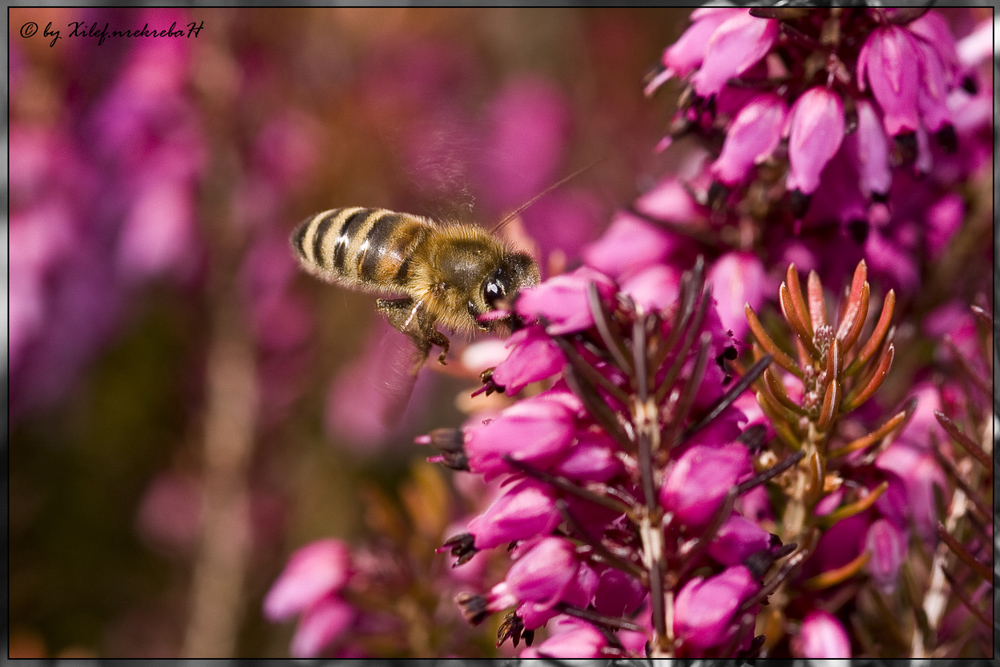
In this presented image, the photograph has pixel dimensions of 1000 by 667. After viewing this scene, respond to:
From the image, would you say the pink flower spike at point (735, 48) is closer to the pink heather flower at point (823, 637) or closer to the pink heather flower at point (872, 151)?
the pink heather flower at point (872, 151)

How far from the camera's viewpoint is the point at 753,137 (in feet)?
2.52

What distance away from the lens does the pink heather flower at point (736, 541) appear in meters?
0.59

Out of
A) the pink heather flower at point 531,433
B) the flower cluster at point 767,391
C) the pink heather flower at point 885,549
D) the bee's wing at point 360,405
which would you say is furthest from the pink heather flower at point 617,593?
the bee's wing at point 360,405

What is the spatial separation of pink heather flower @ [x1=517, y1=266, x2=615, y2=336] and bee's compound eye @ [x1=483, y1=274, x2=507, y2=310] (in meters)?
0.42

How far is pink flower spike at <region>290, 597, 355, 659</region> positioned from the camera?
1.07m

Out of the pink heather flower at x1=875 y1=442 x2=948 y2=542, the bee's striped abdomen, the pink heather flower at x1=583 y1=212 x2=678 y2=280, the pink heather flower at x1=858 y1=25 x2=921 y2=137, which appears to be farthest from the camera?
the bee's striped abdomen

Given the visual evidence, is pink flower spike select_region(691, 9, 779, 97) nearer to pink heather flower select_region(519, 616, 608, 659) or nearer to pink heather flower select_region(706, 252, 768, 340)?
pink heather flower select_region(706, 252, 768, 340)

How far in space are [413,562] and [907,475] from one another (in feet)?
1.94

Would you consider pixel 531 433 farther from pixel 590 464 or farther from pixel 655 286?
pixel 655 286

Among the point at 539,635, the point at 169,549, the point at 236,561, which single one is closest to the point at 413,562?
the point at 539,635

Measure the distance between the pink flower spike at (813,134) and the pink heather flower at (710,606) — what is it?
0.34m

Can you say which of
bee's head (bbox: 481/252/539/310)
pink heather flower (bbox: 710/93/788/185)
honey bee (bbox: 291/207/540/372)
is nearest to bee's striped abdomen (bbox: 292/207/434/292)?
honey bee (bbox: 291/207/540/372)

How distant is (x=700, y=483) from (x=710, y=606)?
0.07 meters

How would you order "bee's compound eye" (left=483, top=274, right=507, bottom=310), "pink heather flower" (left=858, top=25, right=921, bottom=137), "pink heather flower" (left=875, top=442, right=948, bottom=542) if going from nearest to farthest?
"pink heather flower" (left=858, top=25, right=921, bottom=137) < "pink heather flower" (left=875, top=442, right=948, bottom=542) < "bee's compound eye" (left=483, top=274, right=507, bottom=310)
